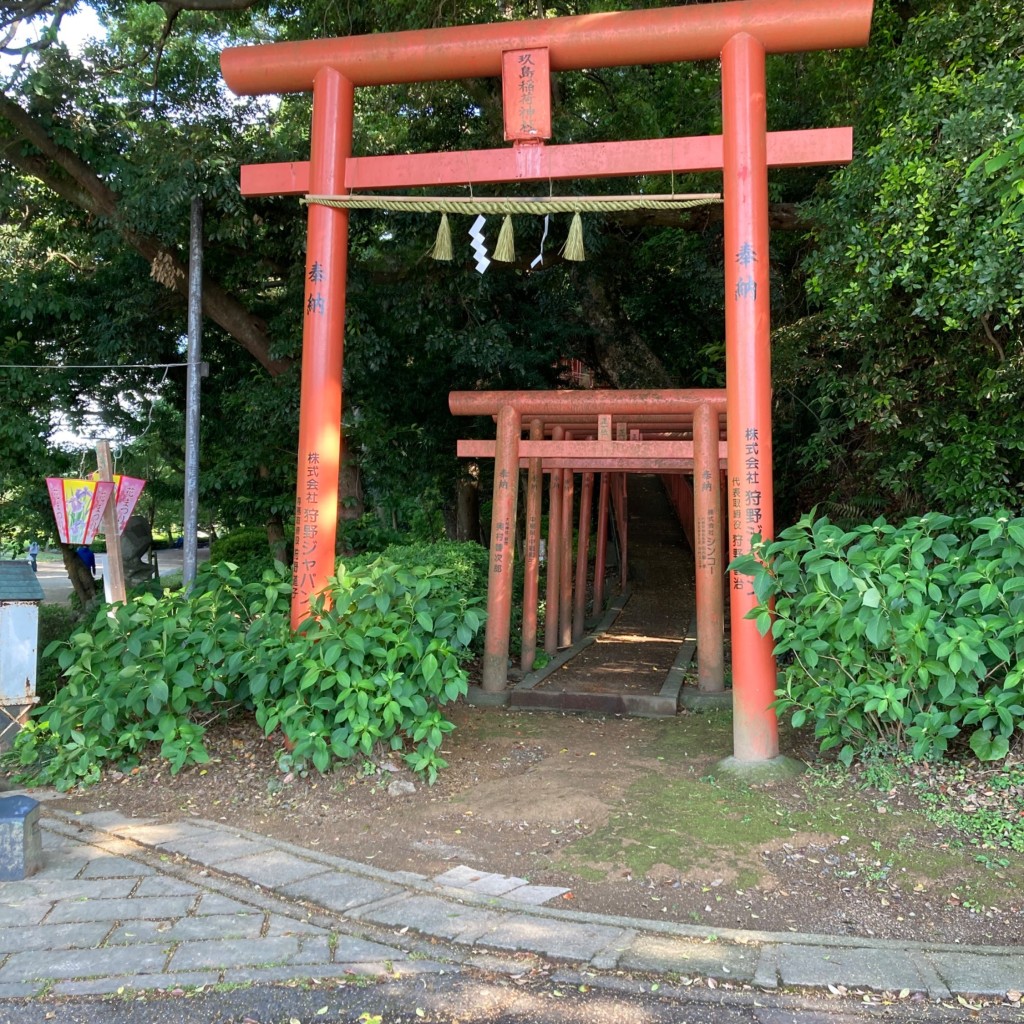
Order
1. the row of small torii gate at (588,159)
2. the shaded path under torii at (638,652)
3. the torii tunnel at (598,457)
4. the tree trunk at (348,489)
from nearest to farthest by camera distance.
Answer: the row of small torii gate at (588,159) < the shaded path under torii at (638,652) < the torii tunnel at (598,457) < the tree trunk at (348,489)

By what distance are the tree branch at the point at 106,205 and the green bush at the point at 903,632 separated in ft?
25.7

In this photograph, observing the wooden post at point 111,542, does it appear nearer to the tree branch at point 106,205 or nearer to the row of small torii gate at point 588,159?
the row of small torii gate at point 588,159

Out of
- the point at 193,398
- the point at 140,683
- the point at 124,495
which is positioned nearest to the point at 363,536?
the point at 193,398

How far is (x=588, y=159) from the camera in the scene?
6.04 meters

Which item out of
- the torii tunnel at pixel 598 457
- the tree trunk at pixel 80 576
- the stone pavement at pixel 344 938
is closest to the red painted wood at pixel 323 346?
the torii tunnel at pixel 598 457

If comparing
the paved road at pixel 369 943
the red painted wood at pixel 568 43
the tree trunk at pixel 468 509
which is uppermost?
the red painted wood at pixel 568 43

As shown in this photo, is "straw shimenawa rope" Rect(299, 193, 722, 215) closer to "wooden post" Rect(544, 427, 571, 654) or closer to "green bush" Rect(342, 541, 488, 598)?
"green bush" Rect(342, 541, 488, 598)

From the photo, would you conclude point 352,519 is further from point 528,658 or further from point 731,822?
point 731,822

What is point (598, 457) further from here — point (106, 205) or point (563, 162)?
point (106, 205)

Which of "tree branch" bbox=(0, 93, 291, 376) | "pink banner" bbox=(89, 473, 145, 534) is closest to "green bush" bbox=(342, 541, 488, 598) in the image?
"pink banner" bbox=(89, 473, 145, 534)

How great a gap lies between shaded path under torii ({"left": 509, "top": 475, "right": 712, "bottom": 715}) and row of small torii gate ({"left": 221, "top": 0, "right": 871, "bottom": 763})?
228 centimetres

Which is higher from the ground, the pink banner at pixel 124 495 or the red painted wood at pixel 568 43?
the red painted wood at pixel 568 43

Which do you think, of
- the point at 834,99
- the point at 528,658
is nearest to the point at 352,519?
the point at 528,658

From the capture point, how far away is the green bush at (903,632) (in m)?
4.46
